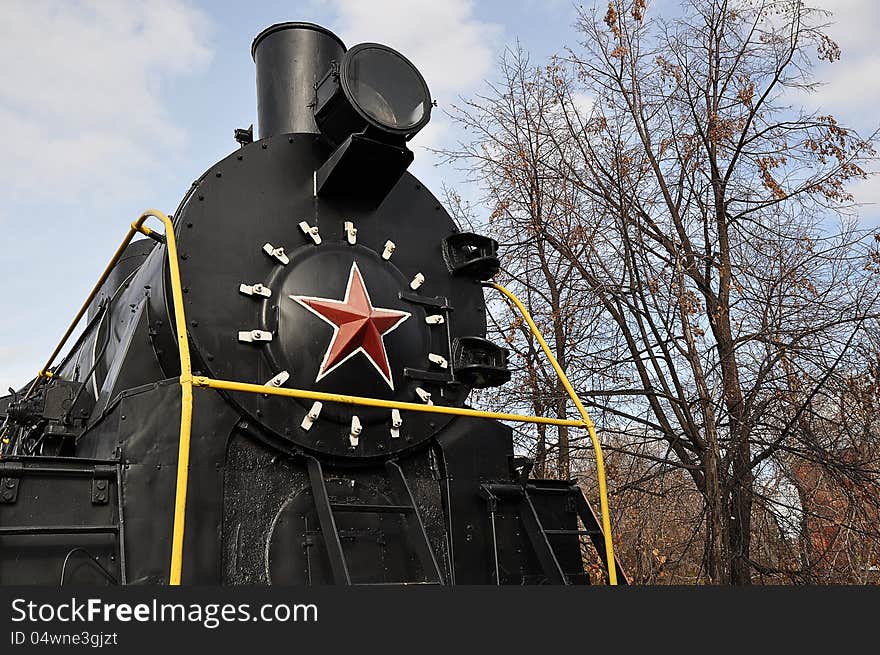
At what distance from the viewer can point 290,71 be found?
14.7ft

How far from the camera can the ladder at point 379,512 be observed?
311 centimetres

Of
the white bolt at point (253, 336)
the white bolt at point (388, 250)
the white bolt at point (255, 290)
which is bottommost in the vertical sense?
the white bolt at point (253, 336)

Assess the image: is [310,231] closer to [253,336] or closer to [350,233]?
[350,233]

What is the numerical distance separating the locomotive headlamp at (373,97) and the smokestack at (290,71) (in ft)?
1.47

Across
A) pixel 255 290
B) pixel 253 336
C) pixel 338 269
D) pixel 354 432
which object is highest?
pixel 338 269

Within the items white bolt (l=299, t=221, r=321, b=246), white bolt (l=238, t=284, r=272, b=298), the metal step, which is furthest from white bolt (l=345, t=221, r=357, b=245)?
the metal step

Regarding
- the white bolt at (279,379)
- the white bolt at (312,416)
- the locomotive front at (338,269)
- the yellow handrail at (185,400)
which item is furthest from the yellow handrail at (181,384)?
the white bolt at (312,416)

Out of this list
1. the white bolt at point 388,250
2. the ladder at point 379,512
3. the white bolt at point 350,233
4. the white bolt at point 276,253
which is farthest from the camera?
the white bolt at point 388,250

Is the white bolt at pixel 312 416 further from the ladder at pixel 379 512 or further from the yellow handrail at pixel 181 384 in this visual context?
the yellow handrail at pixel 181 384

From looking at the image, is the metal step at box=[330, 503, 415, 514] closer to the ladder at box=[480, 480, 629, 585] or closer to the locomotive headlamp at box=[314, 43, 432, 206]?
the ladder at box=[480, 480, 629, 585]

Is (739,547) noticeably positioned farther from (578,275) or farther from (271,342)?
(271,342)

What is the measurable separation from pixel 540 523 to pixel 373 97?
2203 mm

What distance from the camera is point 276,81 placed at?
4473mm

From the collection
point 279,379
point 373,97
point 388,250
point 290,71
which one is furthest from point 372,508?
point 290,71
